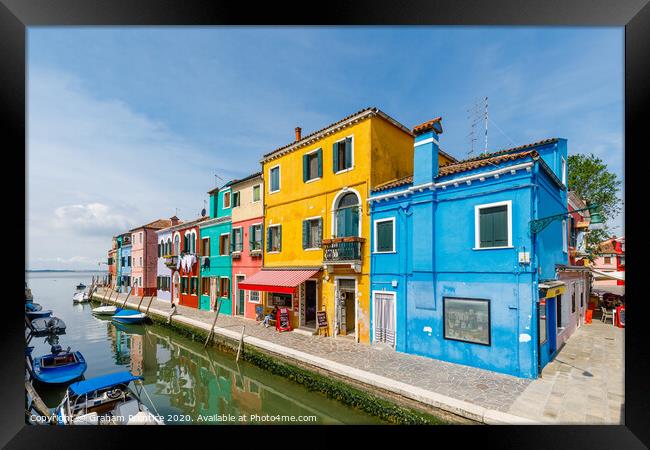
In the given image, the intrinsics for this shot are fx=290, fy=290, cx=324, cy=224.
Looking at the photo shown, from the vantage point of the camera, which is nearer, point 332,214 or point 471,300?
point 471,300

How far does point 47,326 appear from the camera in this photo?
17.0 m

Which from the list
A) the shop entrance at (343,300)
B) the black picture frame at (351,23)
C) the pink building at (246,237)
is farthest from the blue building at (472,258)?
the pink building at (246,237)

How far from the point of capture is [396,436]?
148 inches

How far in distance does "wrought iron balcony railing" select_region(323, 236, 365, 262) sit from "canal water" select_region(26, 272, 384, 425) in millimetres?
4486

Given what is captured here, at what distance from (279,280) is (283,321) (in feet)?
6.27

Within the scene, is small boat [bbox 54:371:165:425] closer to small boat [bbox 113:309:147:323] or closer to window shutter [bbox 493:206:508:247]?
window shutter [bbox 493:206:508:247]

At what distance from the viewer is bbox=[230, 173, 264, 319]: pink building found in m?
15.8

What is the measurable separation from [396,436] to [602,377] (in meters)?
7.13

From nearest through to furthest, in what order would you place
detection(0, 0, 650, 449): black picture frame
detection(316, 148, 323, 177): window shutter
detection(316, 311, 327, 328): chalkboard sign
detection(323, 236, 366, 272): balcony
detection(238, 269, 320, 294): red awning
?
1. detection(0, 0, 650, 449): black picture frame
2. detection(323, 236, 366, 272): balcony
3. detection(316, 311, 327, 328): chalkboard sign
4. detection(238, 269, 320, 294): red awning
5. detection(316, 148, 323, 177): window shutter

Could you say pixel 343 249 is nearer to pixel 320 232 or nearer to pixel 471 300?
pixel 320 232

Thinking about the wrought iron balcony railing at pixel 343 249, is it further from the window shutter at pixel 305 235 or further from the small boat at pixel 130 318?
the small boat at pixel 130 318

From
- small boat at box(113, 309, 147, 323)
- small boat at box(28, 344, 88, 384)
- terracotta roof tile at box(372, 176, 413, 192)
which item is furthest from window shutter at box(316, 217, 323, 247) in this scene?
small boat at box(113, 309, 147, 323)

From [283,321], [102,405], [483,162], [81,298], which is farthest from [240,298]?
[81,298]

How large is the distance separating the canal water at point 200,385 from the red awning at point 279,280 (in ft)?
9.75
